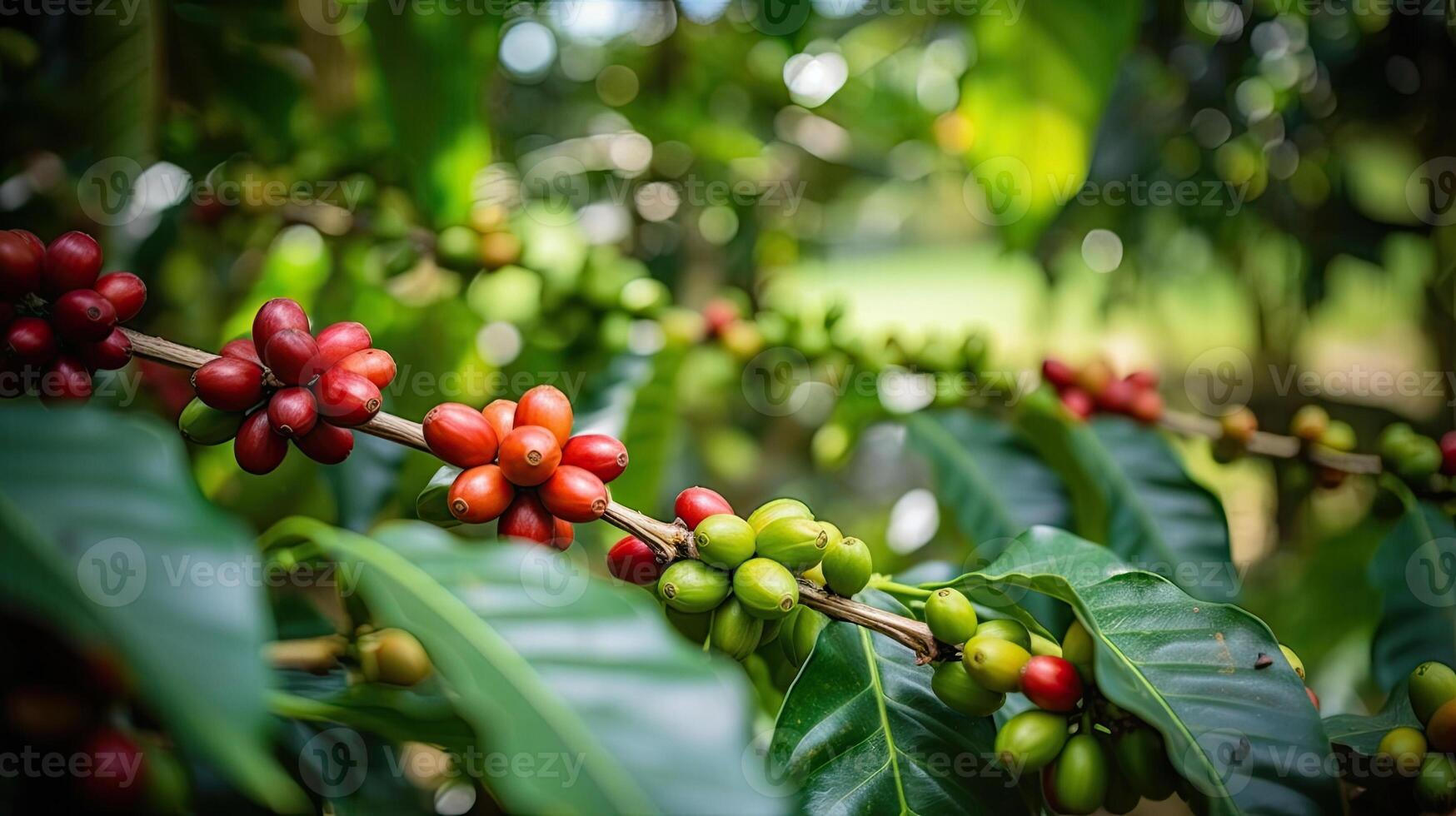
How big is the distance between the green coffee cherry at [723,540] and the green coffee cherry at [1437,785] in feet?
1.72

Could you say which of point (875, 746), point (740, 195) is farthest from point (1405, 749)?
point (740, 195)

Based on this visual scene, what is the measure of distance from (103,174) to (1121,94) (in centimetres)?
189

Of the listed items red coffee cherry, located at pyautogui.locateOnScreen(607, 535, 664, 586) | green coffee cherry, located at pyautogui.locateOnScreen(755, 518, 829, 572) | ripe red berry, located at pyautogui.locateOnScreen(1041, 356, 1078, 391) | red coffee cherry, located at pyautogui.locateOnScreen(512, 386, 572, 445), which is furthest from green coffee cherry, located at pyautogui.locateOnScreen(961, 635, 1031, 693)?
ripe red berry, located at pyautogui.locateOnScreen(1041, 356, 1078, 391)

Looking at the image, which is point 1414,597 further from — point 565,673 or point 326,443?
point 326,443

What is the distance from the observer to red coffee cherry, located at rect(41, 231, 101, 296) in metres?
0.63

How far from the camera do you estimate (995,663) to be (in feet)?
1.99

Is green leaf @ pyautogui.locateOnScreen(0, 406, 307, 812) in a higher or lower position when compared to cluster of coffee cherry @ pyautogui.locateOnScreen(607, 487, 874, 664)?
higher

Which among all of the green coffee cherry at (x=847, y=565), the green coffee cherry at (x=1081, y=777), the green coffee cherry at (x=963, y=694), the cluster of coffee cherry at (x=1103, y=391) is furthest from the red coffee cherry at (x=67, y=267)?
the cluster of coffee cherry at (x=1103, y=391)

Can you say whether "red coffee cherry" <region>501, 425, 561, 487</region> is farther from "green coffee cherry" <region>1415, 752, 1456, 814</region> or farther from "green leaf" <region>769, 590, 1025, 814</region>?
"green coffee cherry" <region>1415, 752, 1456, 814</region>

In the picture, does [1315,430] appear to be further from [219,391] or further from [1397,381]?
[1397,381]

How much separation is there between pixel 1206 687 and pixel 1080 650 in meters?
0.08

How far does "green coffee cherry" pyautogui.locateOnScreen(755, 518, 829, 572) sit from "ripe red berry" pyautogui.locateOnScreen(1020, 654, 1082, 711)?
0.55 ft

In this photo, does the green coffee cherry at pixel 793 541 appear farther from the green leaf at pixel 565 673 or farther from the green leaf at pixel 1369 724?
the green leaf at pixel 1369 724

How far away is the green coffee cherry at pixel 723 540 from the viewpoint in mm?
628
